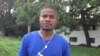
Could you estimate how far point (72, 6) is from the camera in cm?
3297

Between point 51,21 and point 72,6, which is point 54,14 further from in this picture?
point 72,6

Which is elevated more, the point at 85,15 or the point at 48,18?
the point at 48,18

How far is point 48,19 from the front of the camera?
3104 millimetres

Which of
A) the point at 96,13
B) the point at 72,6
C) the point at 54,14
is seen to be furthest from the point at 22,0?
the point at 54,14

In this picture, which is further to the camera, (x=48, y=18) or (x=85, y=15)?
(x=85, y=15)

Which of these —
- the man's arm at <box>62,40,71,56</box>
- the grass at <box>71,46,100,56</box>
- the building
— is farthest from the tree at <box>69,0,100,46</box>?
Answer: the man's arm at <box>62,40,71,56</box>

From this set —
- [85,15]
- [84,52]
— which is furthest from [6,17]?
[84,52]

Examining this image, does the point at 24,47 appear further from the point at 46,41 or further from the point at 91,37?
the point at 91,37

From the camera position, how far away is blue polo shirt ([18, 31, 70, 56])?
3062 mm

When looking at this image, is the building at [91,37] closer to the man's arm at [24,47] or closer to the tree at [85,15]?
the tree at [85,15]

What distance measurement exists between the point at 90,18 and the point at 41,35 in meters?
36.9

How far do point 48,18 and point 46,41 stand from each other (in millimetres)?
225

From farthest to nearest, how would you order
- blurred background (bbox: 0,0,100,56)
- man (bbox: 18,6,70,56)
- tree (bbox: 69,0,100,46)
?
tree (bbox: 69,0,100,46), blurred background (bbox: 0,0,100,56), man (bbox: 18,6,70,56)

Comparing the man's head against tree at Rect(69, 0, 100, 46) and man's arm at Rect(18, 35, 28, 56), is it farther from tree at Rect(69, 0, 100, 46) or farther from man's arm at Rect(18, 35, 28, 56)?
tree at Rect(69, 0, 100, 46)
